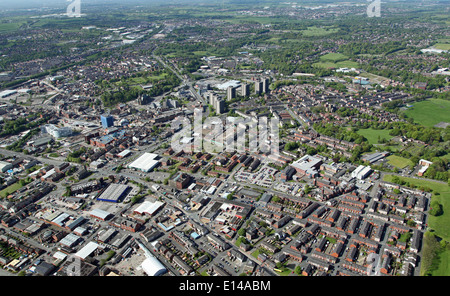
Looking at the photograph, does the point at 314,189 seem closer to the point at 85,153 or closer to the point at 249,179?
the point at 249,179

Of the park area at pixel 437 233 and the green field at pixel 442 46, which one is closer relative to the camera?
the park area at pixel 437 233

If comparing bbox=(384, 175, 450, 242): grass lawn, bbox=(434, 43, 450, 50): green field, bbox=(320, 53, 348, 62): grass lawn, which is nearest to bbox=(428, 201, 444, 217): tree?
bbox=(384, 175, 450, 242): grass lawn

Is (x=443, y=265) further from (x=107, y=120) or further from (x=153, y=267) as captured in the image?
(x=107, y=120)

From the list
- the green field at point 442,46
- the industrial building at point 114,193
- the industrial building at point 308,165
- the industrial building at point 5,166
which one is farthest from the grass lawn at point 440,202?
the green field at point 442,46

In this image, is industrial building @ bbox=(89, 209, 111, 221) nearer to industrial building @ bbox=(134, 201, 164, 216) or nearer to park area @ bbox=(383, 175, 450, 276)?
industrial building @ bbox=(134, 201, 164, 216)

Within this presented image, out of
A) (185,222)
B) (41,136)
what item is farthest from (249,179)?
(41,136)

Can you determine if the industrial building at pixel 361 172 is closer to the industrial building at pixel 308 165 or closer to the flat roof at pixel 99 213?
the industrial building at pixel 308 165

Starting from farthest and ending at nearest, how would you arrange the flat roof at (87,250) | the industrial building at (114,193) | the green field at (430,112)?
the green field at (430,112) < the industrial building at (114,193) < the flat roof at (87,250)

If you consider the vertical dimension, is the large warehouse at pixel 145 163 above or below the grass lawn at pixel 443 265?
above
